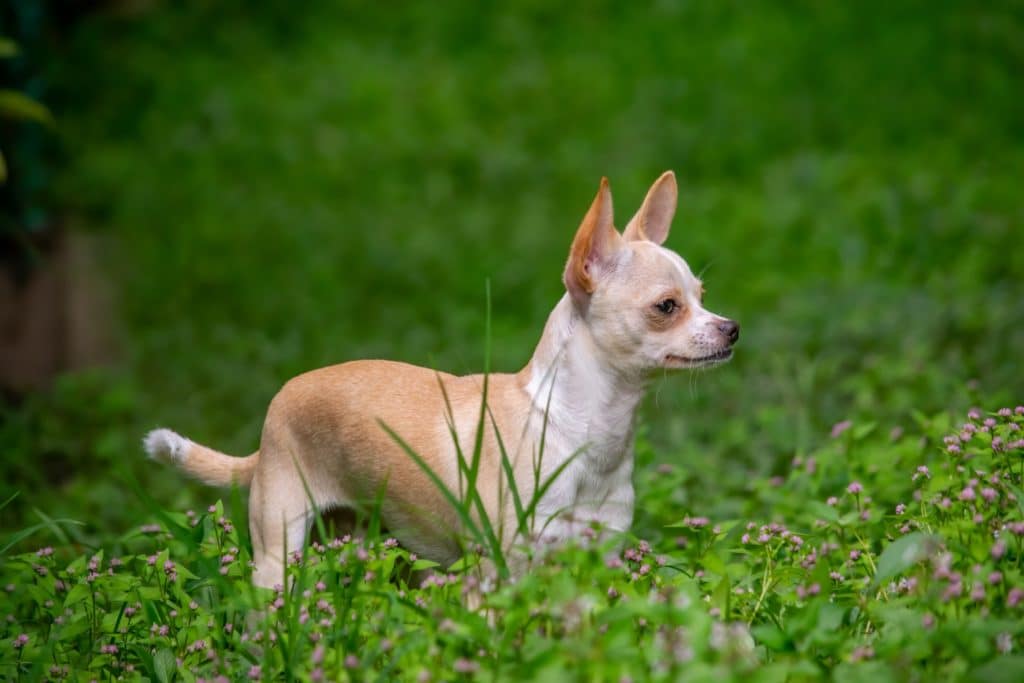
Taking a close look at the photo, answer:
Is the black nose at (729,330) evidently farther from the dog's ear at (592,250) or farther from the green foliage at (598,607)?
the green foliage at (598,607)

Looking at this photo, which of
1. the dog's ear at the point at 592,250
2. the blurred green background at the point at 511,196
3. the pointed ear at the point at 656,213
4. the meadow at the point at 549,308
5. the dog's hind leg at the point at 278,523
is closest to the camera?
the meadow at the point at 549,308

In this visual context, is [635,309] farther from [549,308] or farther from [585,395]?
[549,308]

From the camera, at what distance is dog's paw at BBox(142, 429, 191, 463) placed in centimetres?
395

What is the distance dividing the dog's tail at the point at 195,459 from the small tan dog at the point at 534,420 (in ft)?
0.77

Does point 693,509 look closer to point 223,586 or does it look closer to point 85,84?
point 223,586

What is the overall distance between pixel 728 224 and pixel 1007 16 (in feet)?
13.9

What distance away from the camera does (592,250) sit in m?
3.56

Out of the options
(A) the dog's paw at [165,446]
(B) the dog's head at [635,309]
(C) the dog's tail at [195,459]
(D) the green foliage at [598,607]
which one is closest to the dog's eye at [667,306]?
(B) the dog's head at [635,309]

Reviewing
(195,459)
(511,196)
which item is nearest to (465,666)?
(195,459)

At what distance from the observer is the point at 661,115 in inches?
420

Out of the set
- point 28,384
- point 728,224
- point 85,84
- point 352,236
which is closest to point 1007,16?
point 728,224

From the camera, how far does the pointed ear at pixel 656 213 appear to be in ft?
12.8

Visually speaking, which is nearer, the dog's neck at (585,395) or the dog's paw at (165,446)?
the dog's neck at (585,395)

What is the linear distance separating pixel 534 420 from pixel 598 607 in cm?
91
